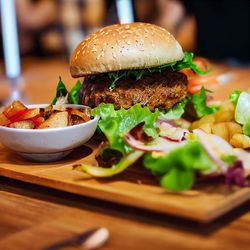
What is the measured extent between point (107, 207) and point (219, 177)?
35cm

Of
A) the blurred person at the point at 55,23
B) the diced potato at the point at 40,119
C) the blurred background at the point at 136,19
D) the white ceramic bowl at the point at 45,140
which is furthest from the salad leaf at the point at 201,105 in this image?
the blurred person at the point at 55,23

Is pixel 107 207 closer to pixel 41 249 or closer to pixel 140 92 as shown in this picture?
pixel 41 249

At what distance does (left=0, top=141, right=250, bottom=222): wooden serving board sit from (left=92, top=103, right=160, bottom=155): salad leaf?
103 millimetres

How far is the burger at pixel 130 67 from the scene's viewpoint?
2.23 m

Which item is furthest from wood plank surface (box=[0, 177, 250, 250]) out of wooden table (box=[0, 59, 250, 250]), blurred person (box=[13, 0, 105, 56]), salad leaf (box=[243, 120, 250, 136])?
blurred person (box=[13, 0, 105, 56])

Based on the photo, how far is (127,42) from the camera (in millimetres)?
2232

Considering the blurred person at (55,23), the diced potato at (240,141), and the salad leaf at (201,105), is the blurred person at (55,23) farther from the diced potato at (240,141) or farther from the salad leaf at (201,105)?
the diced potato at (240,141)

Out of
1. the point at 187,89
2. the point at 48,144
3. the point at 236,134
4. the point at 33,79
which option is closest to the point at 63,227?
the point at 48,144

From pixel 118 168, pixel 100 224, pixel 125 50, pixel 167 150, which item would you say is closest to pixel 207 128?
pixel 125 50

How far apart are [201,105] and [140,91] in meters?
0.43

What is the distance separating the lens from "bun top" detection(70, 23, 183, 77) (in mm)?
2217

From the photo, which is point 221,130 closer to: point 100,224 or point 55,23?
point 100,224

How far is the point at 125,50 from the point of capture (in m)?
2.21

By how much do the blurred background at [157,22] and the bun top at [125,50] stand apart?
4.00m
